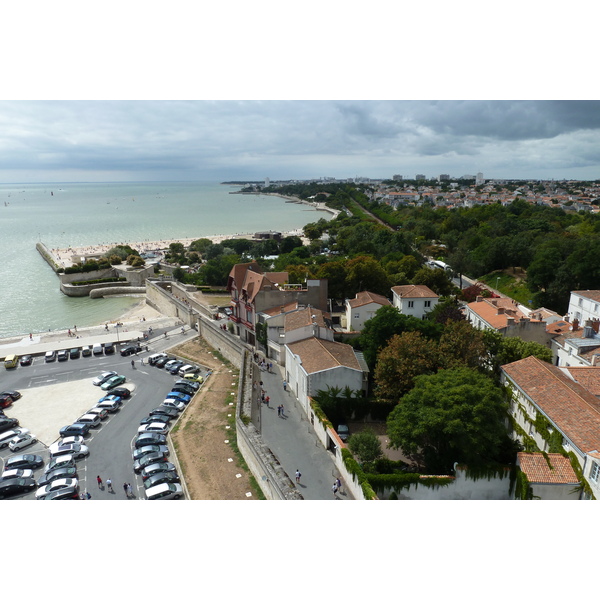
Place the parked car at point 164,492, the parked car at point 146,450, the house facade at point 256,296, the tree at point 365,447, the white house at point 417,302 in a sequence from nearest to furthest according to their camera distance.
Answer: the parked car at point 164,492, the tree at point 365,447, the parked car at point 146,450, the house facade at point 256,296, the white house at point 417,302

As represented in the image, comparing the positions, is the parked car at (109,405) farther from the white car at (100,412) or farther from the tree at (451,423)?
the tree at (451,423)

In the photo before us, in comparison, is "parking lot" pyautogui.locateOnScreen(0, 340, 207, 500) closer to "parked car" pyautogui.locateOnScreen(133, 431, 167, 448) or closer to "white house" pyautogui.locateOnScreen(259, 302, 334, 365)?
"parked car" pyautogui.locateOnScreen(133, 431, 167, 448)

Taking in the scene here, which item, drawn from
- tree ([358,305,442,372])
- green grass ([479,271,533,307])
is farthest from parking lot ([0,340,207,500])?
green grass ([479,271,533,307])

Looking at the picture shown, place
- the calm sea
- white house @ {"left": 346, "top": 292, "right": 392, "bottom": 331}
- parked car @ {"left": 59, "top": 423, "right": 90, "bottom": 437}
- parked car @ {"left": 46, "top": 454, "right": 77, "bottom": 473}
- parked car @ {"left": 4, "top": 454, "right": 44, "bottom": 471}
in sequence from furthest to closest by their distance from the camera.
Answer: the calm sea
white house @ {"left": 346, "top": 292, "right": 392, "bottom": 331}
parked car @ {"left": 59, "top": 423, "right": 90, "bottom": 437}
parked car @ {"left": 4, "top": 454, "right": 44, "bottom": 471}
parked car @ {"left": 46, "top": 454, "right": 77, "bottom": 473}

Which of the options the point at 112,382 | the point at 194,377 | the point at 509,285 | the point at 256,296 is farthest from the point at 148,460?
the point at 509,285

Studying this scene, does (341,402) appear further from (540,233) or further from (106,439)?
(540,233)

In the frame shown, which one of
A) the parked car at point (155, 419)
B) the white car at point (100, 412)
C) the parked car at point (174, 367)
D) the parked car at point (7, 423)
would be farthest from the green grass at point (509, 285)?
the parked car at point (7, 423)

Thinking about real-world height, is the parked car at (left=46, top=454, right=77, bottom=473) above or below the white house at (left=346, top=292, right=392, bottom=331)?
below
